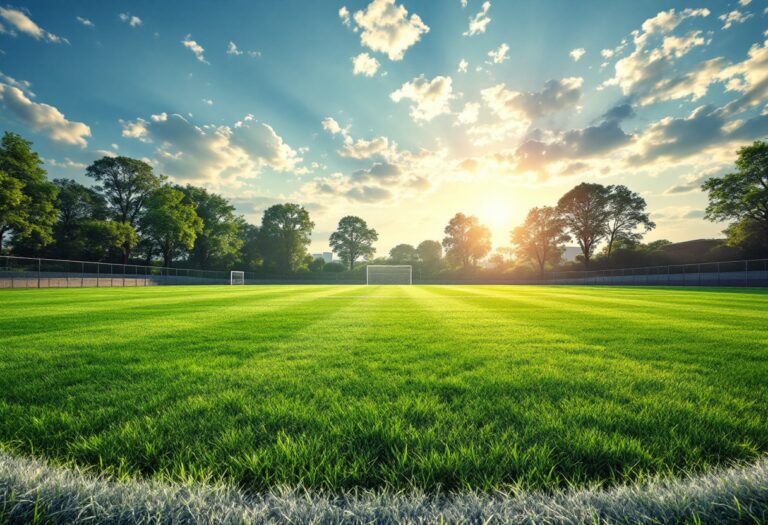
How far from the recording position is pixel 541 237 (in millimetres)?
48156

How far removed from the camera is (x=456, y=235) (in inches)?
2256

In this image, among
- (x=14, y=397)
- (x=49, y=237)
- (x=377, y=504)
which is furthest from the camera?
(x=49, y=237)

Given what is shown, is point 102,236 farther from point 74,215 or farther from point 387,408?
point 387,408

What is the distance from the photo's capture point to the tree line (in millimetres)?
27344

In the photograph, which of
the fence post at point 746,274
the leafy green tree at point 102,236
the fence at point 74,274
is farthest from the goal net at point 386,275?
the fence post at point 746,274

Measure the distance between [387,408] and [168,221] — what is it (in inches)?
1707

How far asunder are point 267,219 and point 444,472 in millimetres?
54907

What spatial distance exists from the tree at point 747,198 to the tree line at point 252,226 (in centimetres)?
8

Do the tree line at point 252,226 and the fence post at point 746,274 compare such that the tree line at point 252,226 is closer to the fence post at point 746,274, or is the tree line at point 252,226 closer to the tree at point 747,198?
the tree at point 747,198

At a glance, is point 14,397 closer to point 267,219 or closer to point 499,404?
point 499,404

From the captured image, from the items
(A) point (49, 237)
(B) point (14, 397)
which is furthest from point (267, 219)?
(B) point (14, 397)

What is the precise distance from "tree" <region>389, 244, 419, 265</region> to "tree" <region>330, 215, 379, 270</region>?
6.66 metres

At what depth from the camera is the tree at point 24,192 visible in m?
24.8

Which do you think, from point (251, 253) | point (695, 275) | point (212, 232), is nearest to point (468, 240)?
point (695, 275)
